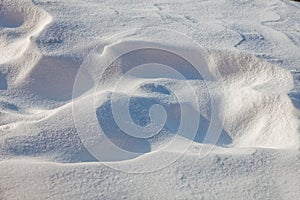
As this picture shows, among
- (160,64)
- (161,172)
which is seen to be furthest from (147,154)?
(160,64)

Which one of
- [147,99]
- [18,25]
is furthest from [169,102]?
[18,25]

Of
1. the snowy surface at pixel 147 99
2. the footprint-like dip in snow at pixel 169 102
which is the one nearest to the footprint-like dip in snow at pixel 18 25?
the snowy surface at pixel 147 99

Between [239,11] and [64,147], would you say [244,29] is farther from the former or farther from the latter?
[64,147]

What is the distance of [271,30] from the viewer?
2252 mm

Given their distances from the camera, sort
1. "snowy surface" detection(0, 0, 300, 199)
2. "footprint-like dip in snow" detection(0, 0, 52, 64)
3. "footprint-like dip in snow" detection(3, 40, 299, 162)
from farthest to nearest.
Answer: "footprint-like dip in snow" detection(0, 0, 52, 64)
"footprint-like dip in snow" detection(3, 40, 299, 162)
"snowy surface" detection(0, 0, 300, 199)

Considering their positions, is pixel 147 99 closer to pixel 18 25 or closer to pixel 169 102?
pixel 169 102

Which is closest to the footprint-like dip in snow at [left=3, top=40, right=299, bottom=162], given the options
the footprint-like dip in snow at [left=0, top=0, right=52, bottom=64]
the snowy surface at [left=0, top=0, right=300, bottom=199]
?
the snowy surface at [left=0, top=0, right=300, bottom=199]

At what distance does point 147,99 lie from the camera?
1751 millimetres

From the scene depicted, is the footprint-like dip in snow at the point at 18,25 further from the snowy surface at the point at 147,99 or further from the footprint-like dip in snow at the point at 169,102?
the footprint-like dip in snow at the point at 169,102

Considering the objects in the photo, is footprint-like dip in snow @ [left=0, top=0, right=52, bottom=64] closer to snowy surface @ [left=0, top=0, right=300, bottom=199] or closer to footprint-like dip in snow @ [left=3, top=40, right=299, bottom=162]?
snowy surface @ [left=0, top=0, right=300, bottom=199]

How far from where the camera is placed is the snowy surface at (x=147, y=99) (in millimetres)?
1384

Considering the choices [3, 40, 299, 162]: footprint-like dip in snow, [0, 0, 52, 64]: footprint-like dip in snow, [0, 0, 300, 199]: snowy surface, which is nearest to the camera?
[0, 0, 300, 199]: snowy surface

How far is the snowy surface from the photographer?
4.54ft

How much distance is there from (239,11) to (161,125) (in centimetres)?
99
